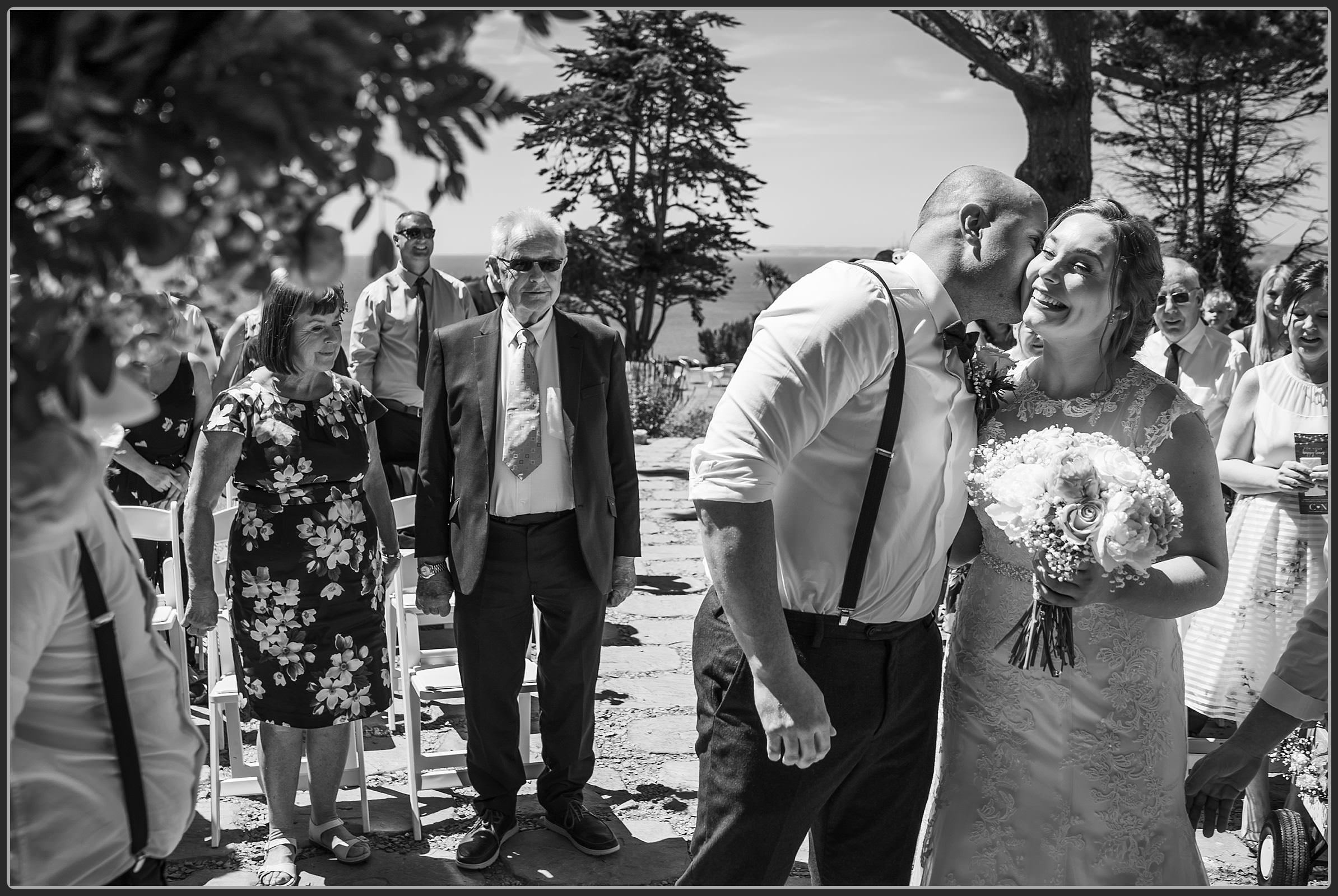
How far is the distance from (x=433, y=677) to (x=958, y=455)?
8.78 feet

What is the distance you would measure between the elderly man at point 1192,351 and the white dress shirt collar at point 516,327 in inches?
155

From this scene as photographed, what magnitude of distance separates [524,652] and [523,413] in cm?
92

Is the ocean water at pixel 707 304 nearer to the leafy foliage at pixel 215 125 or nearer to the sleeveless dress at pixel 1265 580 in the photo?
the leafy foliage at pixel 215 125

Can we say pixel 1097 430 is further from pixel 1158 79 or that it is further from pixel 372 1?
pixel 1158 79

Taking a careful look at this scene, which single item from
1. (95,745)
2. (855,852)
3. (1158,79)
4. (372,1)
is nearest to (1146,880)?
(855,852)

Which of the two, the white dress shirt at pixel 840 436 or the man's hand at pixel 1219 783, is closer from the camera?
the white dress shirt at pixel 840 436

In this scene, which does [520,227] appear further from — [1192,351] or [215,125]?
[1192,351]

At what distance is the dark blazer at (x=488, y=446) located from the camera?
427 cm

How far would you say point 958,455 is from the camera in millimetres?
2920

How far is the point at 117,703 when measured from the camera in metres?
1.80

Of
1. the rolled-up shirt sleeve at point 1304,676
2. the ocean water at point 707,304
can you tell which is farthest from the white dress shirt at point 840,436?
the rolled-up shirt sleeve at point 1304,676

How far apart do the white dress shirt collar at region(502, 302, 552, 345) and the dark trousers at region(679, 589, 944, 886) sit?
1.91 meters

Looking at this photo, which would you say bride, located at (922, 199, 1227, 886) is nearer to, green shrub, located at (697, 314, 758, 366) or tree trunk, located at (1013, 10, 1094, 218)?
tree trunk, located at (1013, 10, 1094, 218)

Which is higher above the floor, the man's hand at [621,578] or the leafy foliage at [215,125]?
the leafy foliage at [215,125]
